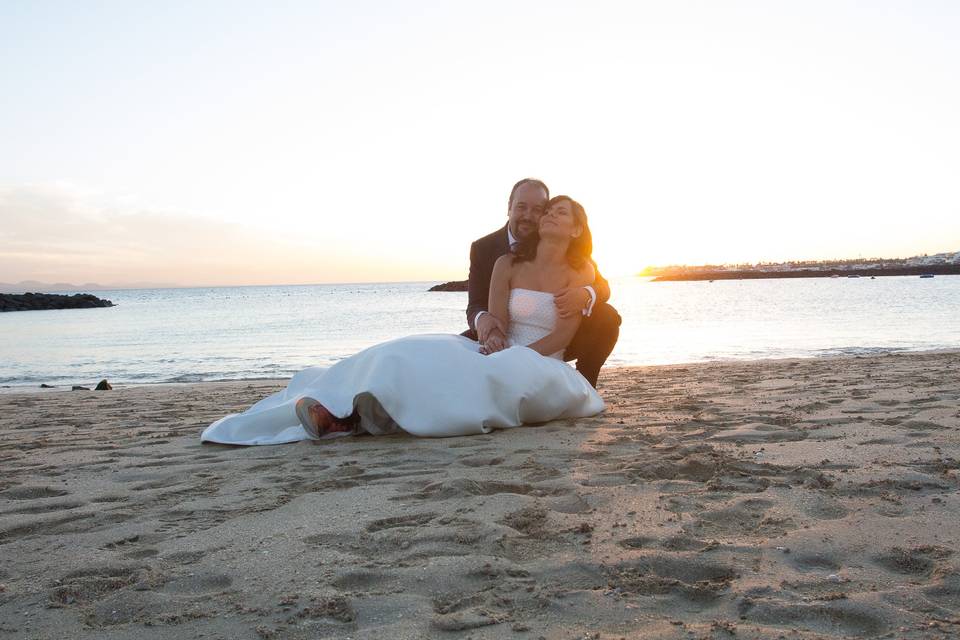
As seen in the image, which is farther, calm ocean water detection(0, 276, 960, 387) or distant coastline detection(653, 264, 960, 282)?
distant coastline detection(653, 264, 960, 282)

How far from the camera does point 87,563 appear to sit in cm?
233

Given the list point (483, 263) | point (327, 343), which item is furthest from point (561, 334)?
point (327, 343)

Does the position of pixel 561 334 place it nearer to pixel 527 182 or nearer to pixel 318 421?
pixel 527 182

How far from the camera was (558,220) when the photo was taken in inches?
198

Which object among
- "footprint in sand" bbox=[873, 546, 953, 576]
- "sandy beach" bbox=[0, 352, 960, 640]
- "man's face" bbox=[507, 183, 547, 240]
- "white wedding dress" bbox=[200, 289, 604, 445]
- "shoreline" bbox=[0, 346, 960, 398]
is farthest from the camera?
"shoreline" bbox=[0, 346, 960, 398]

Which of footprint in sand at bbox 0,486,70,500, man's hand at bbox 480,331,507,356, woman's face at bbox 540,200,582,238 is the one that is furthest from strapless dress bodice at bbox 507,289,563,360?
footprint in sand at bbox 0,486,70,500

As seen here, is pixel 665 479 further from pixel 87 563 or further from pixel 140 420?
pixel 140 420

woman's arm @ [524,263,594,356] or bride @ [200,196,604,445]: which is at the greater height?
woman's arm @ [524,263,594,356]

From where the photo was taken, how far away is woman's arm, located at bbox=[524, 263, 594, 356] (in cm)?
509

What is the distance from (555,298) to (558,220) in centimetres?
56

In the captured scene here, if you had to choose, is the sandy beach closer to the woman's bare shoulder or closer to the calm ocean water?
the woman's bare shoulder

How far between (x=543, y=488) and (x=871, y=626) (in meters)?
1.45

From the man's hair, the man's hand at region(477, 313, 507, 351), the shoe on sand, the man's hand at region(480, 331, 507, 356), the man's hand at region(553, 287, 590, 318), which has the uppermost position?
the man's hair

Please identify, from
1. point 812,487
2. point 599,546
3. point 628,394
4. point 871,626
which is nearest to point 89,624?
point 599,546
